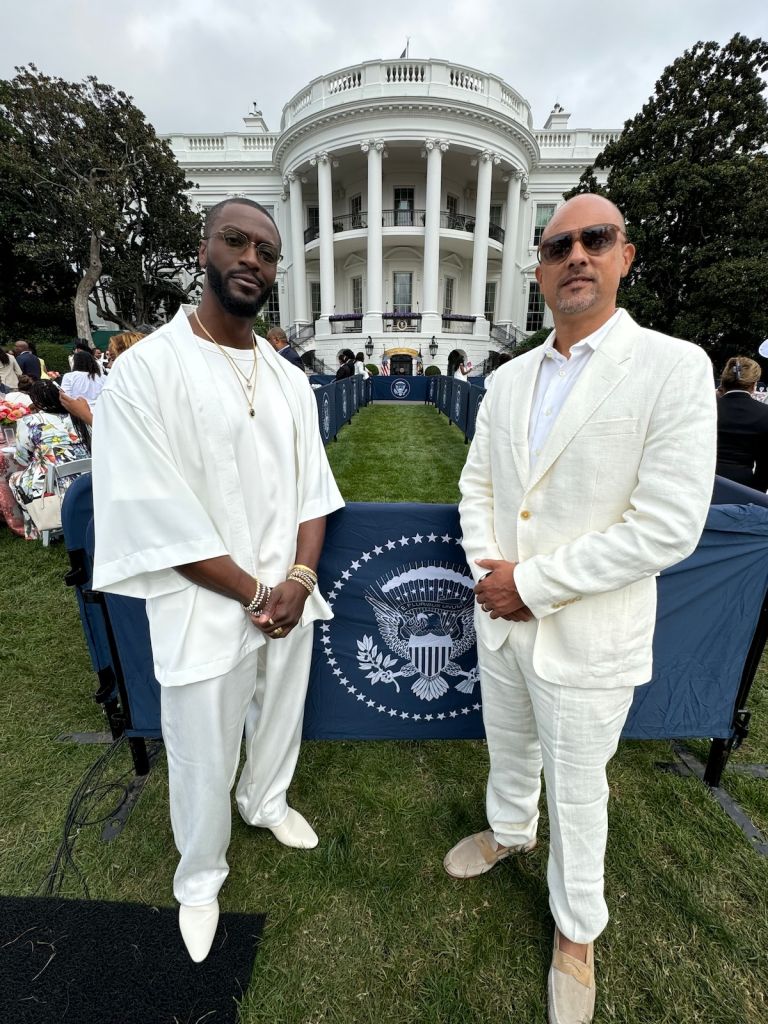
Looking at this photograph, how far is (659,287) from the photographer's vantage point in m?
19.2

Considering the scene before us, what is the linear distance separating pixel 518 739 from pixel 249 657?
1086 mm

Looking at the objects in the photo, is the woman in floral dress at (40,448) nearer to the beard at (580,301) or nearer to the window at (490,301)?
the beard at (580,301)

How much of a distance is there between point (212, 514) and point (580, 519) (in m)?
1.15

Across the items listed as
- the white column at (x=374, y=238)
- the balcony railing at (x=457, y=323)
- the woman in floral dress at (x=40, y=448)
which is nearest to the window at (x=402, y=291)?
the balcony railing at (x=457, y=323)

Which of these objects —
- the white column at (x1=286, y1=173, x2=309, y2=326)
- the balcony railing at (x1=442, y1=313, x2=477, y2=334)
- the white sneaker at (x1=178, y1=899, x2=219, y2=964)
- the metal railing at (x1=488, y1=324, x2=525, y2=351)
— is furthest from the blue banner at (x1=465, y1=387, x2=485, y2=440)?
the white column at (x1=286, y1=173, x2=309, y2=326)

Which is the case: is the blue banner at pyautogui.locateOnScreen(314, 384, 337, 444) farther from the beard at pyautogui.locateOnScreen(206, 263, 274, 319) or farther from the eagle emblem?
the beard at pyautogui.locateOnScreen(206, 263, 274, 319)

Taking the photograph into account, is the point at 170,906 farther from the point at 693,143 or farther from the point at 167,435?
the point at 693,143

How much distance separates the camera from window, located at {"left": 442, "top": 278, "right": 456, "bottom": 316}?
32188 mm

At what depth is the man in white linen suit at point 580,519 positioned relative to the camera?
125cm

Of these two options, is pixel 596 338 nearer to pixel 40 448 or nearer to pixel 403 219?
pixel 40 448

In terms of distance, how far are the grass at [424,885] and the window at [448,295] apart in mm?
33464

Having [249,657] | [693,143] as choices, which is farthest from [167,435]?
[693,143]

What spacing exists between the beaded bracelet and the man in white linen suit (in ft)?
2.41

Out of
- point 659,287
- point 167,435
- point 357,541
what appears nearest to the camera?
point 167,435
